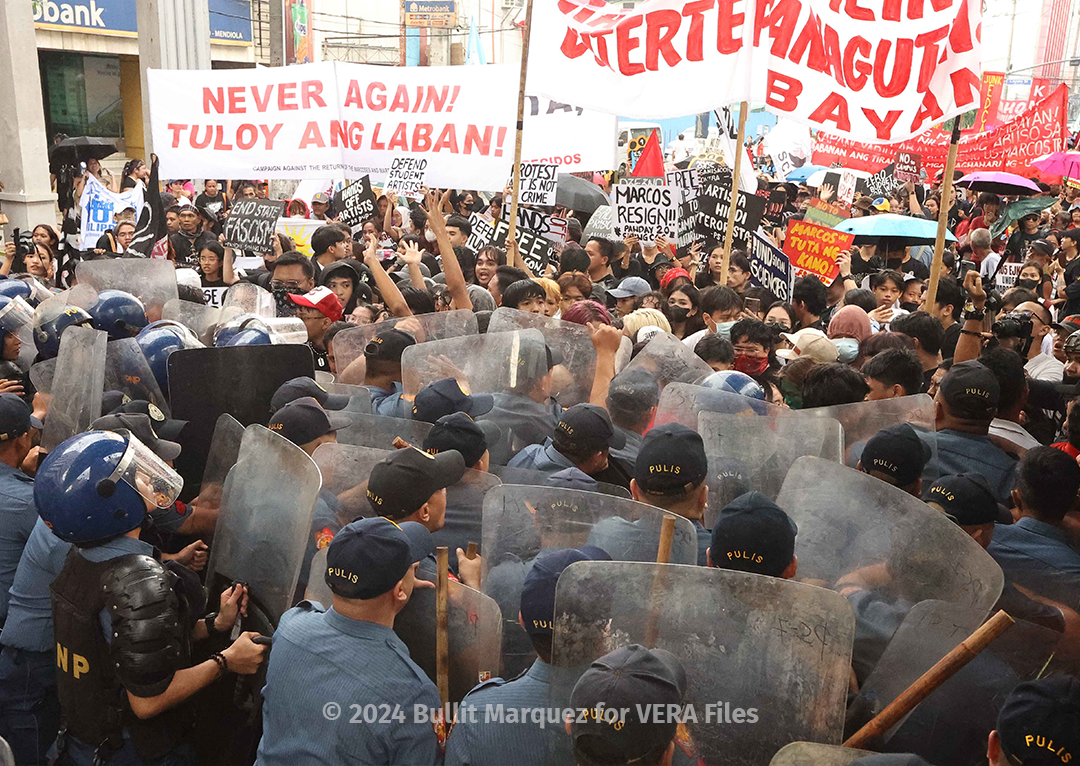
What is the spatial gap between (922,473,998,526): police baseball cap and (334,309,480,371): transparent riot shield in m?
2.97

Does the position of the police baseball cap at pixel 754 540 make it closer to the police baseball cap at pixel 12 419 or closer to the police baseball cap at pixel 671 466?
the police baseball cap at pixel 671 466

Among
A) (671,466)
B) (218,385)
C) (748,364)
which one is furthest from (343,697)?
(748,364)

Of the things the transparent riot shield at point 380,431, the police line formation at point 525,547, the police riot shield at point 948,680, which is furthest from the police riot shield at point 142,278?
the police riot shield at point 948,680

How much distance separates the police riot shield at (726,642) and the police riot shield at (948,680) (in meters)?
0.29

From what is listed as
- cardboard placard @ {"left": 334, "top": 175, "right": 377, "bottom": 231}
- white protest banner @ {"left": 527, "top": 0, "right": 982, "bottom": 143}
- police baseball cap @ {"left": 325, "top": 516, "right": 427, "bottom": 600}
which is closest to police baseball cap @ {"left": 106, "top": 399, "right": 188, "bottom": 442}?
police baseball cap @ {"left": 325, "top": 516, "right": 427, "bottom": 600}

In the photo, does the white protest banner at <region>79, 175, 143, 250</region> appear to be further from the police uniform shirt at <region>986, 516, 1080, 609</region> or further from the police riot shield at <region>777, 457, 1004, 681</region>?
the police uniform shirt at <region>986, 516, 1080, 609</region>

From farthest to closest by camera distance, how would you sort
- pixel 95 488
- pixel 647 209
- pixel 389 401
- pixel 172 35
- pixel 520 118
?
pixel 172 35 < pixel 647 209 < pixel 520 118 < pixel 389 401 < pixel 95 488

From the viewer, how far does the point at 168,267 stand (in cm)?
661

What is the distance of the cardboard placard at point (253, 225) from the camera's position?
29.7 ft

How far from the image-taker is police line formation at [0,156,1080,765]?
2336 millimetres

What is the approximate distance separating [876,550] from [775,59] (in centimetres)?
529

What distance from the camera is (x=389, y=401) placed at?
5105mm

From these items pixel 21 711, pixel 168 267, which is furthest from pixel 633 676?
pixel 168 267

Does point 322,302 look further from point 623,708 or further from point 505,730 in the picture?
point 623,708
